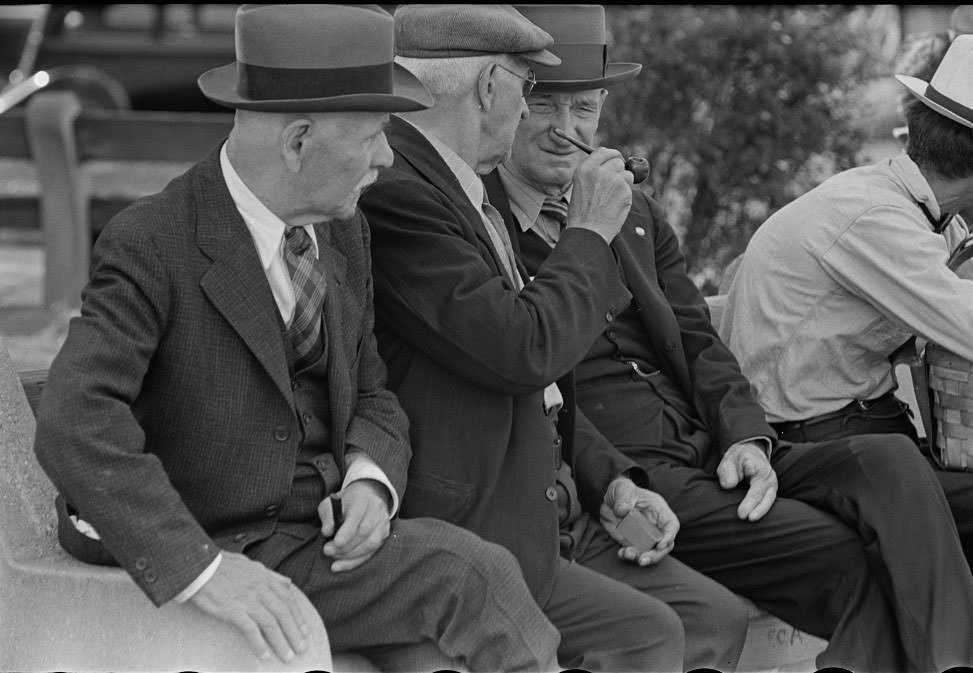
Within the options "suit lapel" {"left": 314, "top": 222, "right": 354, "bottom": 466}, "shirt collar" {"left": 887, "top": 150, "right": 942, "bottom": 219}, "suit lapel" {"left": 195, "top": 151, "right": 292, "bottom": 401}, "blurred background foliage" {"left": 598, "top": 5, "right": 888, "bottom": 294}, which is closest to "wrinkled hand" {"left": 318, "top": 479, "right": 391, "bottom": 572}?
"suit lapel" {"left": 314, "top": 222, "right": 354, "bottom": 466}

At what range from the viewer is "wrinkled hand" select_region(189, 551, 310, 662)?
7.86 feet

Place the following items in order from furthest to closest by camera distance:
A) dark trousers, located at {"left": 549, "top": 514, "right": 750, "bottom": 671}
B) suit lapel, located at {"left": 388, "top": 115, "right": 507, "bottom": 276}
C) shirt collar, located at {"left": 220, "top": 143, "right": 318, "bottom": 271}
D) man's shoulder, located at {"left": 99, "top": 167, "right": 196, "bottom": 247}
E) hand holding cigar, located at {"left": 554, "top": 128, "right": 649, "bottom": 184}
Result: hand holding cigar, located at {"left": 554, "top": 128, "right": 649, "bottom": 184} → dark trousers, located at {"left": 549, "top": 514, "right": 750, "bottom": 671} → suit lapel, located at {"left": 388, "top": 115, "right": 507, "bottom": 276} → shirt collar, located at {"left": 220, "top": 143, "right": 318, "bottom": 271} → man's shoulder, located at {"left": 99, "top": 167, "right": 196, "bottom": 247}

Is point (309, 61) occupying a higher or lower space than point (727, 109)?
higher

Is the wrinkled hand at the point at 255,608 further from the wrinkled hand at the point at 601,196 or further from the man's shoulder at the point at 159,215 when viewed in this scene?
the wrinkled hand at the point at 601,196

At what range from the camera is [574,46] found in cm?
351

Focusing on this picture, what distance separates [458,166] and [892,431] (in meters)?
1.42

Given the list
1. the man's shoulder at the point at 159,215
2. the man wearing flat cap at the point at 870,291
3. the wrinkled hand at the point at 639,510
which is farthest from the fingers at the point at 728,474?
the man's shoulder at the point at 159,215

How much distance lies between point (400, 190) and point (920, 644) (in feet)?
4.93

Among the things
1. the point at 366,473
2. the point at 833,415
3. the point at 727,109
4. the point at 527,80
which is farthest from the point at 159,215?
the point at 727,109

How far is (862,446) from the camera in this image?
343cm

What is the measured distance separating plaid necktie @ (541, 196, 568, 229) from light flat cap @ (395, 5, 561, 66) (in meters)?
0.56

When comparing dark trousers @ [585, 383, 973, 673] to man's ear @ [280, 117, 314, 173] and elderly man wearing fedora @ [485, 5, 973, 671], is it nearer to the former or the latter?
elderly man wearing fedora @ [485, 5, 973, 671]

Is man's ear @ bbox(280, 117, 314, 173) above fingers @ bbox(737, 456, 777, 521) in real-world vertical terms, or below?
above

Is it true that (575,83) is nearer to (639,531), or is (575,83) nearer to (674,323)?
(674,323)
